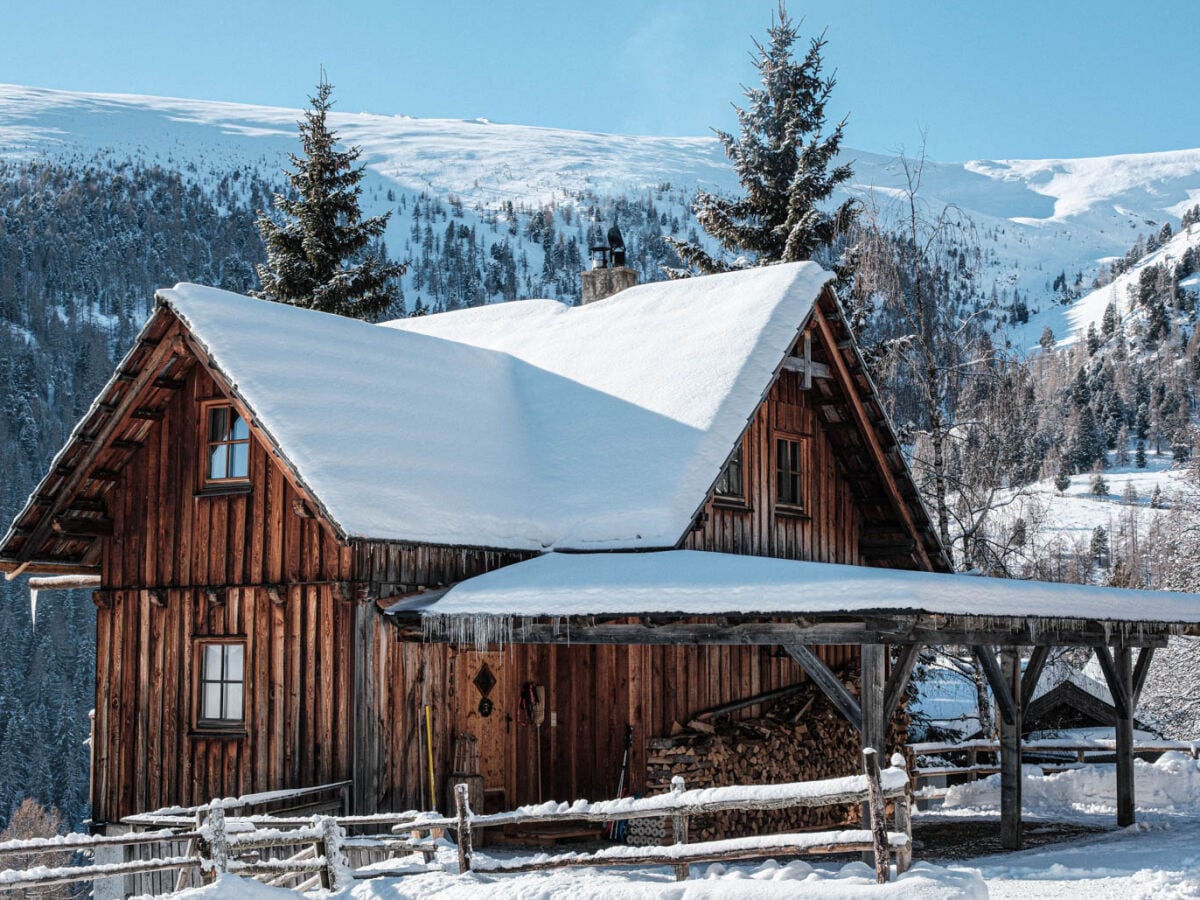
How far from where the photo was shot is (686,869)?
9836mm

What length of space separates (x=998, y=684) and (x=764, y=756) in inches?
134

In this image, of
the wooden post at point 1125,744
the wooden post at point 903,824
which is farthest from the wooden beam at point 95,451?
the wooden post at point 1125,744

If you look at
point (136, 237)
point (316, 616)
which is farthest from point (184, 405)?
point (136, 237)

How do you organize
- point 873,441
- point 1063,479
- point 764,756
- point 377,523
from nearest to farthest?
point 377,523
point 764,756
point 873,441
point 1063,479

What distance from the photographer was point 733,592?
12.4m

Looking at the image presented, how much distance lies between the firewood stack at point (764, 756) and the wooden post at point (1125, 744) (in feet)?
10.5

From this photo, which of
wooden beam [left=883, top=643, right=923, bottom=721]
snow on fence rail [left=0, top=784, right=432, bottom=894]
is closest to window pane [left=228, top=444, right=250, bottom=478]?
snow on fence rail [left=0, top=784, right=432, bottom=894]

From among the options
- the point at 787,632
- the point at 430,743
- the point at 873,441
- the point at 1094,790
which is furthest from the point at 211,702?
the point at 1094,790

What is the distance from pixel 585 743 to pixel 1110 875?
5971 millimetres

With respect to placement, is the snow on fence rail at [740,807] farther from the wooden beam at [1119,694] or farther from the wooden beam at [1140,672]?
the wooden beam at [1140,672]

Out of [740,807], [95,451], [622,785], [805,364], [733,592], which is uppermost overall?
[805,364]

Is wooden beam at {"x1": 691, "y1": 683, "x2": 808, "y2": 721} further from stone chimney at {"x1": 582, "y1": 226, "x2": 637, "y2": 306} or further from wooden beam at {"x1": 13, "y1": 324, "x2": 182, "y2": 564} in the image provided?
stone chimney at {"x1": 582, "y1": 226, "x2": 637, "y2": 306}

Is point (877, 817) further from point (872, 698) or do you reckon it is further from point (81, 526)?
point (81, 526)

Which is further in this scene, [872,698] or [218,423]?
[218,423]
